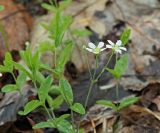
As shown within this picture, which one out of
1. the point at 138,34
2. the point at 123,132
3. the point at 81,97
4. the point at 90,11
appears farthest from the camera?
the point at 90,11

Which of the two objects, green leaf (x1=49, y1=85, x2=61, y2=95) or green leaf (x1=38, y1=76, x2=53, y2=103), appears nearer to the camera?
green leaf (x1=38, y1=76, x2=53, y2=103)

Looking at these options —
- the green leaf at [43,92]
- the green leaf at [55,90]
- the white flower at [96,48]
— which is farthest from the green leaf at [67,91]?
the green leaf at [55,90]

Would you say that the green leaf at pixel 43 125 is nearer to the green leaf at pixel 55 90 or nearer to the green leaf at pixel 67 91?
the green leaf at pixel 67 91

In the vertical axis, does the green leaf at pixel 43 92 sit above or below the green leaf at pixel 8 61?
below

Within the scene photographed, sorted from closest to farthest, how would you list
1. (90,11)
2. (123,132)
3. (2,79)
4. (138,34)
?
(123,132) → (2,79) → (138,34) → (90,11)

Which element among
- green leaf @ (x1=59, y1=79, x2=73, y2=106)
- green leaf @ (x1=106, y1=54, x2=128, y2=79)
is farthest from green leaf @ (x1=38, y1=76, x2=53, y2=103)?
green leaf @ (x1=106, y1=54, x2=128, y2=79)

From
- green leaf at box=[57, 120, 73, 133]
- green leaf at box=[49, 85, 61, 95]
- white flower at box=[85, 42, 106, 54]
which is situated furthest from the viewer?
green leaf at box=[49, 85, 61, 95]

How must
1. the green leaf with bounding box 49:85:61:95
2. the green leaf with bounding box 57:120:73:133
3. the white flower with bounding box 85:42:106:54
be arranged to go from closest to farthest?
the white flower with bounding box 85:42:106:54, the green leaf with bounding box 57:120:73:133, the green leaf with bounding box 49:85:61:95

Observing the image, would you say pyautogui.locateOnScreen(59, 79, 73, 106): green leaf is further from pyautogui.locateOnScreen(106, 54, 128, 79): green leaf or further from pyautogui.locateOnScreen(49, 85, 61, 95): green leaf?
pyautogui.locateOnScreen(49, 85, 61, 95): green leaf

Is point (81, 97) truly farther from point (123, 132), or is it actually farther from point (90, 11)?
point (90, 11)

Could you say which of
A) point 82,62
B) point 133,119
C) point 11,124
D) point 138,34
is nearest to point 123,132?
point 133,119

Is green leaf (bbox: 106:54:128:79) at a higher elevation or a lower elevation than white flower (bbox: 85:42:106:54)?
lower
